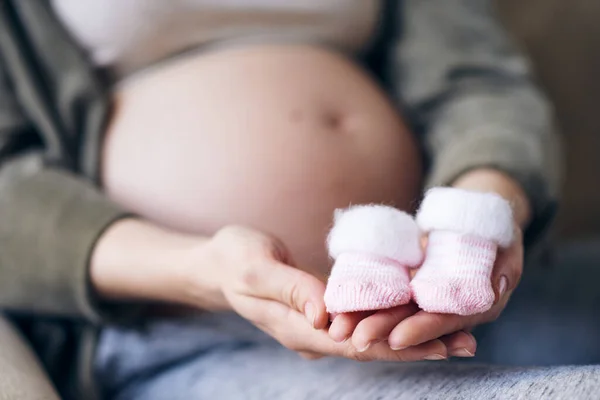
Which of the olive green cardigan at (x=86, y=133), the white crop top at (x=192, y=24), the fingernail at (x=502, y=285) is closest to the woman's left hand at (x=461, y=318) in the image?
the fingernail at (x=502, y=285)

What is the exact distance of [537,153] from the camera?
58cm

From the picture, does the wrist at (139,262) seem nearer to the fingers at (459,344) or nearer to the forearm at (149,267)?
the forearm at (149,267)

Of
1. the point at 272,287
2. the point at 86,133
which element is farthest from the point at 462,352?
the point at 86,133

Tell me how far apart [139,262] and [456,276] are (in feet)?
0.78

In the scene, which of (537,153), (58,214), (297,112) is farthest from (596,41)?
(58,214)

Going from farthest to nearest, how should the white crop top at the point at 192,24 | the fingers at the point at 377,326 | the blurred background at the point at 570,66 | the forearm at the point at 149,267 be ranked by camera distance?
the blurred background at the point at 570,66, the white crop top at the point at 192,24, the forearm at the point at 149,267, the fingers at the point at 377,326

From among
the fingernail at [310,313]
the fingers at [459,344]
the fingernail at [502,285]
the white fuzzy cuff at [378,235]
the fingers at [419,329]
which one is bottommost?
the fingers at [459,344]

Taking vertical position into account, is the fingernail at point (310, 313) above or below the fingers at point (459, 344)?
above

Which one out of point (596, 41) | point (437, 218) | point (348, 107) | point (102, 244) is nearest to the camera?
point (437, 218)

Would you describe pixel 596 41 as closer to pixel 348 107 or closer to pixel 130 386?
pixel 348 107

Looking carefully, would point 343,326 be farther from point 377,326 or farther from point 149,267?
point 149,267

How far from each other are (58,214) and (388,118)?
30 cm

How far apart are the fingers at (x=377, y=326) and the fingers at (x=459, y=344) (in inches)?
1.1

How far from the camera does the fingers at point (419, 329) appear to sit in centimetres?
34
